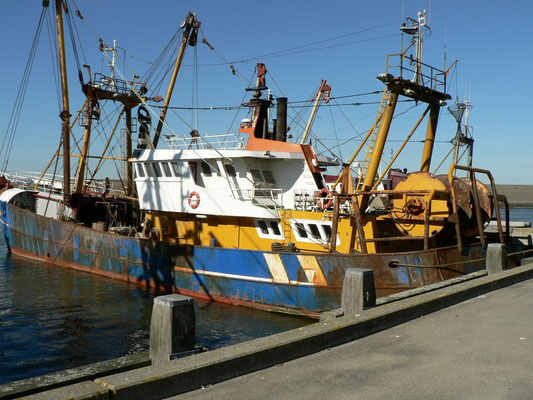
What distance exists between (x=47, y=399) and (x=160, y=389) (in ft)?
3.25

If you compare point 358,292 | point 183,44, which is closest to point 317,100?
point 183,44

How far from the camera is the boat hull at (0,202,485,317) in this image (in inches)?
506

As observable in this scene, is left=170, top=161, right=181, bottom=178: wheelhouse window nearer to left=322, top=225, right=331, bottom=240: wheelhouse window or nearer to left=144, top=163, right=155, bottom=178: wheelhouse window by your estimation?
left=144, top=163, right=155, bottom=178: wheelhouse window

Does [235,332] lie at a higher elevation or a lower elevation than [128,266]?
lower

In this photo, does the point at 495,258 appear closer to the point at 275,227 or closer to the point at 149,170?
the point at 275,227

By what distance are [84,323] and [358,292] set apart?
382 inches

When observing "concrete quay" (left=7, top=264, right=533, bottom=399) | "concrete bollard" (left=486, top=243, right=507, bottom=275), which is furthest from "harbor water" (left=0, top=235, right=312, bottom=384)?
"concrete quay" (left=7, top=264, right=533, bottom=399)

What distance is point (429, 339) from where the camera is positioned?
628 cm

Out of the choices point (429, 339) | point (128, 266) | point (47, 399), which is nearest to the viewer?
point (47, 399)

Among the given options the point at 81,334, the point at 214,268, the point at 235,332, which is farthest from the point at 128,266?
the point at 235,332

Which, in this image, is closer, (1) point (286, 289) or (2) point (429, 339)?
(2) point (429, 339)

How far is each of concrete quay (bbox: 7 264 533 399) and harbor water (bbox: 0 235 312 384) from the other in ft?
21.4

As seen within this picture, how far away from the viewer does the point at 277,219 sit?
16203 millimetres

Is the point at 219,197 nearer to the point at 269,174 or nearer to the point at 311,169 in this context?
the point at 269,174
